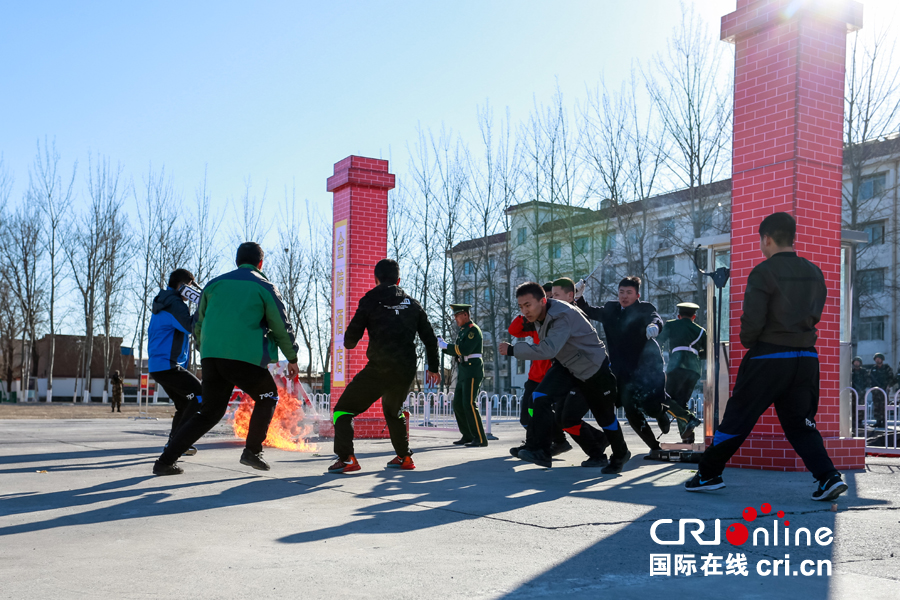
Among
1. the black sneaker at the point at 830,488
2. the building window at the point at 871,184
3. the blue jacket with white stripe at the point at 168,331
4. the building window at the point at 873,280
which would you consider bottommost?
the black sneaker at the point at 830,488

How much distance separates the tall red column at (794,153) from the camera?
7465 millimetres

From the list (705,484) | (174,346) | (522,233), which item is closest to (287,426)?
(174,346)

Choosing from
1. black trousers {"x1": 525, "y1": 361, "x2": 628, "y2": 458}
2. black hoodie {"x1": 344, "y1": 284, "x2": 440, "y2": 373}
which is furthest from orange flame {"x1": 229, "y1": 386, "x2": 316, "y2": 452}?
black trousers {"x1": 525, "y1": 361, "x2": 628, "y2": 458}

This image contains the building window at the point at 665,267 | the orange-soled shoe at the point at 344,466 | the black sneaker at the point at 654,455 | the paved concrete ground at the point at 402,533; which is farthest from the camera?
the building window at the point at 665,267

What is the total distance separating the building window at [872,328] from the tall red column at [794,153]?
36.3 m

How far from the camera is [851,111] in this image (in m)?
24.0

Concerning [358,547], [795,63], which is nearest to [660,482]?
[358,547]

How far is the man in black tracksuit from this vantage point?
5148 millimetres

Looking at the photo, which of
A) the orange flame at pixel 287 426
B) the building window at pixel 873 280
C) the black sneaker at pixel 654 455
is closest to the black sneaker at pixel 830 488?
the black sneaker at pixel 654 455

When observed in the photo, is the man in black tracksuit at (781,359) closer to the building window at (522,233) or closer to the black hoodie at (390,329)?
the black hoodie at (390,329)

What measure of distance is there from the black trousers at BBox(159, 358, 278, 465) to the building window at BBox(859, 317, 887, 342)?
3977cm

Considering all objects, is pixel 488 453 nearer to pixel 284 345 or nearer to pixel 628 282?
pixel 628 282

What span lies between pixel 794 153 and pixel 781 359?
10.1 feet

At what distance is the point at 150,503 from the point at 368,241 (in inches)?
294
